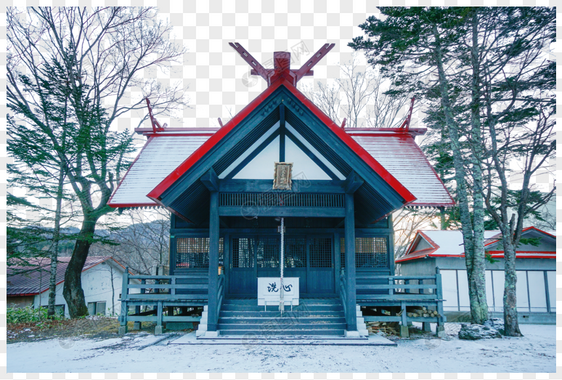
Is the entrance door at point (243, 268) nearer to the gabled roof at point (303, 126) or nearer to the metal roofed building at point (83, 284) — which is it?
the gabled roof at point (303, 126)

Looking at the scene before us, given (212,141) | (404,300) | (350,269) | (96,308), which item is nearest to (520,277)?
→ (404,300)

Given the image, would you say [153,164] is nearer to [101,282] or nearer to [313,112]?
[313,112]

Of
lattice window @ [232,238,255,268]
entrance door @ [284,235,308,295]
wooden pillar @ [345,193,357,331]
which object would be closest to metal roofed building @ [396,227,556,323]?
entrance door @ [284,235,308,295]

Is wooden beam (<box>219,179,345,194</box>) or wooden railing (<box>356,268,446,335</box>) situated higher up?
wooden beam (<box>219,179,345,194</box>)

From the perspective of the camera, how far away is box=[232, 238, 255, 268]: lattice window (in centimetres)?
1092

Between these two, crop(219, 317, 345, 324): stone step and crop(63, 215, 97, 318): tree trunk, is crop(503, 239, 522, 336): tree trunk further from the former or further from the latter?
crop(63, 215, 97, 318): tree trunk

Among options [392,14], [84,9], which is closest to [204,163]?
[392,14]

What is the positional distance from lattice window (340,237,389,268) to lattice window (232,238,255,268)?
2.78 metres

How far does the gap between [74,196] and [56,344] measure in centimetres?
615

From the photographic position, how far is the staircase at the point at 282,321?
8.23 meters

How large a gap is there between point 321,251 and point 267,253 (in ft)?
5.45

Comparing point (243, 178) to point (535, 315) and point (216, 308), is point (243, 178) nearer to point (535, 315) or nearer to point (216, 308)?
point (216, 308)

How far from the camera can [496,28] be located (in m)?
9.89

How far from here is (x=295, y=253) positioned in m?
11.0
